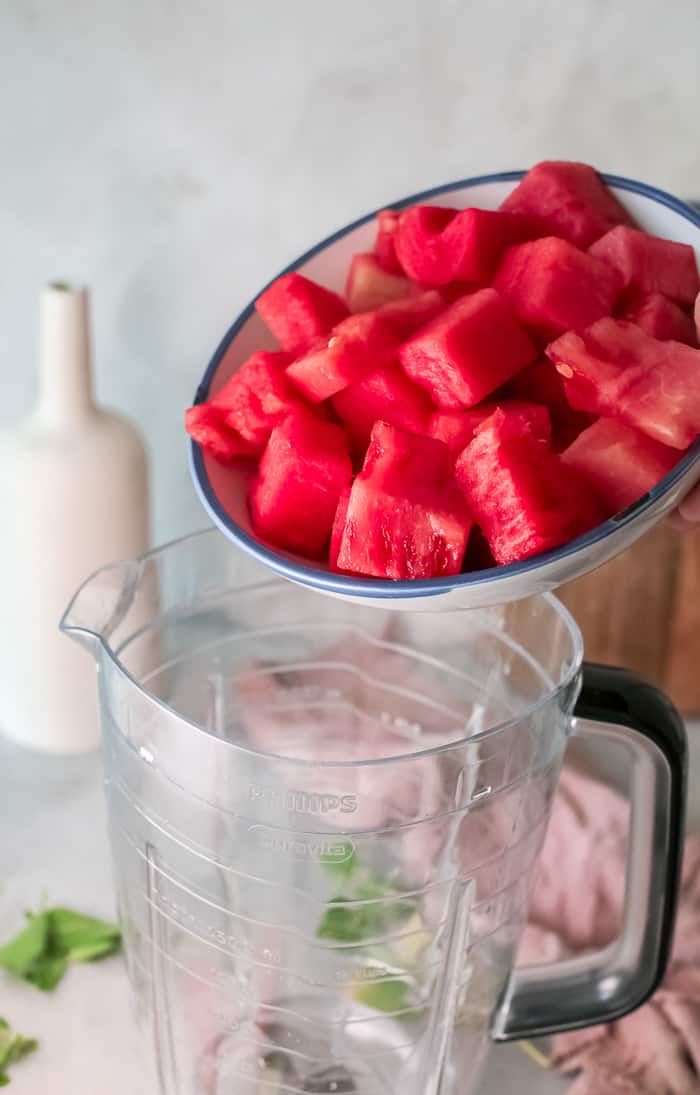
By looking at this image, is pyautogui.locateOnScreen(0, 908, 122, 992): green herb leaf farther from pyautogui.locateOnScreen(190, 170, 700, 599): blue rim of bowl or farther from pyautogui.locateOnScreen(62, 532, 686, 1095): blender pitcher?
pyautogui.locateOnScreen(190, 170, 700, 599): blue rim of bowl

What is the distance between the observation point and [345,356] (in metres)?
0.70

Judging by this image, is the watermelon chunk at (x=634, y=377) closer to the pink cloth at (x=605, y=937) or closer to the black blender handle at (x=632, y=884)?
the black blender handle at (x=632, y=884)

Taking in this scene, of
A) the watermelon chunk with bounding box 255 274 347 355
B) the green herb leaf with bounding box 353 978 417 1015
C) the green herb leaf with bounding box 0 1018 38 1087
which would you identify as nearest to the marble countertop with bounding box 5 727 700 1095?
the green herb leaf with bounding box 0 1018 38 1087

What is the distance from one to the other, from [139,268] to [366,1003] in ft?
2.83

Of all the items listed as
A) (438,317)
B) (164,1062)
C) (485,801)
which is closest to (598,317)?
(438,317)

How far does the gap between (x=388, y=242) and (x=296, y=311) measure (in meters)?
0.09

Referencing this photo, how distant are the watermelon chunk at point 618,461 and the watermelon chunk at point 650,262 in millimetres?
108

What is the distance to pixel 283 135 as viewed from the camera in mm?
1229

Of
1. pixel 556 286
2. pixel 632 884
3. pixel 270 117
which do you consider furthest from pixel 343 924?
pixel 270 117

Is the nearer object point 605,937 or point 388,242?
point 388,242

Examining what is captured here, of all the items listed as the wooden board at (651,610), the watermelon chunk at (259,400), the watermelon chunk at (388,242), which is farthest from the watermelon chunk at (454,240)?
the wooden board at (651,610)

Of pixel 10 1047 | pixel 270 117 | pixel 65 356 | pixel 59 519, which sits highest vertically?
pixel 270 117

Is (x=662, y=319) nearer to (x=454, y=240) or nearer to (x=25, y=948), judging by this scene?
(x=454, y=240)

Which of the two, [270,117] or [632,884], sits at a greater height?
[270,117]
